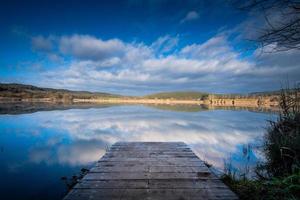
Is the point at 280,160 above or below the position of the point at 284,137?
below

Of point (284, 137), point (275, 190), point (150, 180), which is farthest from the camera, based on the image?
point (284, 137)

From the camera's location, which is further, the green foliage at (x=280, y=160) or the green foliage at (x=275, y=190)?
the green foliage at (x=280, y=160)

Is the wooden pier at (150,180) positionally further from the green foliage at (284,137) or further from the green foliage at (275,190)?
the green foliage at (284,137)

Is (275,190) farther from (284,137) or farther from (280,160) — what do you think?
(280,160)

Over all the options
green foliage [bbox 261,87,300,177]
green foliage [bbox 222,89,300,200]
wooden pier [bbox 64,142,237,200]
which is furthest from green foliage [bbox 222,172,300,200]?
green foliage [bbox 261,87,300,177]

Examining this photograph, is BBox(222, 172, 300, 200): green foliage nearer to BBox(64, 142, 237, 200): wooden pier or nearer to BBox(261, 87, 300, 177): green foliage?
BBox(64, 142, 237, 200): wooden pier

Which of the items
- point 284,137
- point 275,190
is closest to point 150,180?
point 275,190

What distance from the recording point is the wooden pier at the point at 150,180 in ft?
9.75

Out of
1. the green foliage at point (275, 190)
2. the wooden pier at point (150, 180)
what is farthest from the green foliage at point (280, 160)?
the wooden pier at point (150, 180)

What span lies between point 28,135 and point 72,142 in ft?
9.84

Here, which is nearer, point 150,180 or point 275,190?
point 275,190

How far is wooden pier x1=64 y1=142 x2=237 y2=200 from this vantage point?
9.75 ft

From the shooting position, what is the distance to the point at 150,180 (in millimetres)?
3539

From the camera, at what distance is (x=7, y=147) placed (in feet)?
28.8
